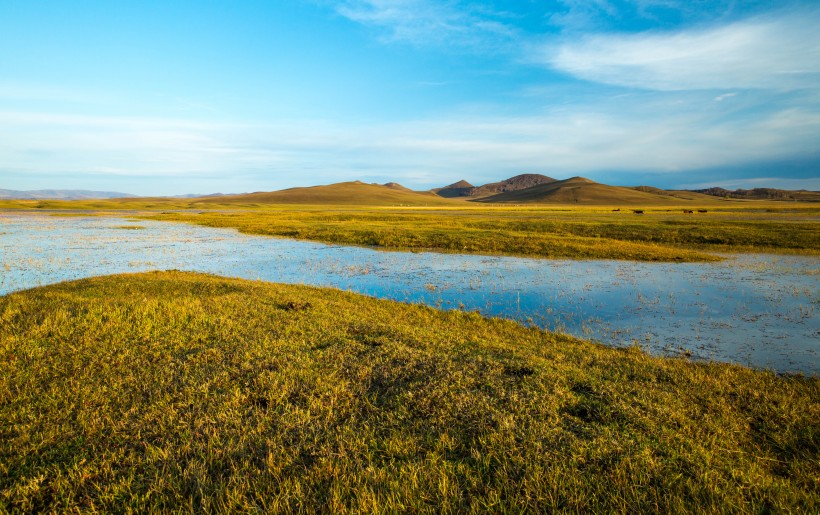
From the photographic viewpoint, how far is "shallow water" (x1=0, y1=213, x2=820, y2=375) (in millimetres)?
13758

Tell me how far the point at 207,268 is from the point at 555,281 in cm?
2285

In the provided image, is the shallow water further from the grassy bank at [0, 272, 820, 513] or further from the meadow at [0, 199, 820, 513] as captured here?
the grassy bank at [0, 272, 820, 513]

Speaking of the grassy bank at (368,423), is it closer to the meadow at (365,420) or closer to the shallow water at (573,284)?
the meadow at (365,420)

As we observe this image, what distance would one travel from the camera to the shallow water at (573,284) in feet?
45.1

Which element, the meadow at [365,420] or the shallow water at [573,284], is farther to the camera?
the shallow water at [573,284]

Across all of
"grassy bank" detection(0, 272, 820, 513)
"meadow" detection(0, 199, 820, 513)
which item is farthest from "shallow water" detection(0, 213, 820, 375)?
"grassy bank" detection(0, 272, 820, 513)

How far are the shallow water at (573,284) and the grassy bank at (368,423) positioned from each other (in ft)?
11.8

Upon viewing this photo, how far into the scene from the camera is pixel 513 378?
840 centimetres

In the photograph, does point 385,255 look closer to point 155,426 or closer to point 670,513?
point 155,426

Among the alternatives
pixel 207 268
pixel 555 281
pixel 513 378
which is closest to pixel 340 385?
pixel 513 378

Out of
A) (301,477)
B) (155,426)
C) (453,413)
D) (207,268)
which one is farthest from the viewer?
(207,268)

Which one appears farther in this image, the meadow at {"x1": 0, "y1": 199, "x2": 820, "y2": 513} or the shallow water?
the shallow water

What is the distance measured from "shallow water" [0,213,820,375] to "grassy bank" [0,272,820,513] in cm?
359

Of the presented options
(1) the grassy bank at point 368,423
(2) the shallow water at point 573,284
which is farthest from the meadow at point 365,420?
(2) the shallow water at point 573,284
